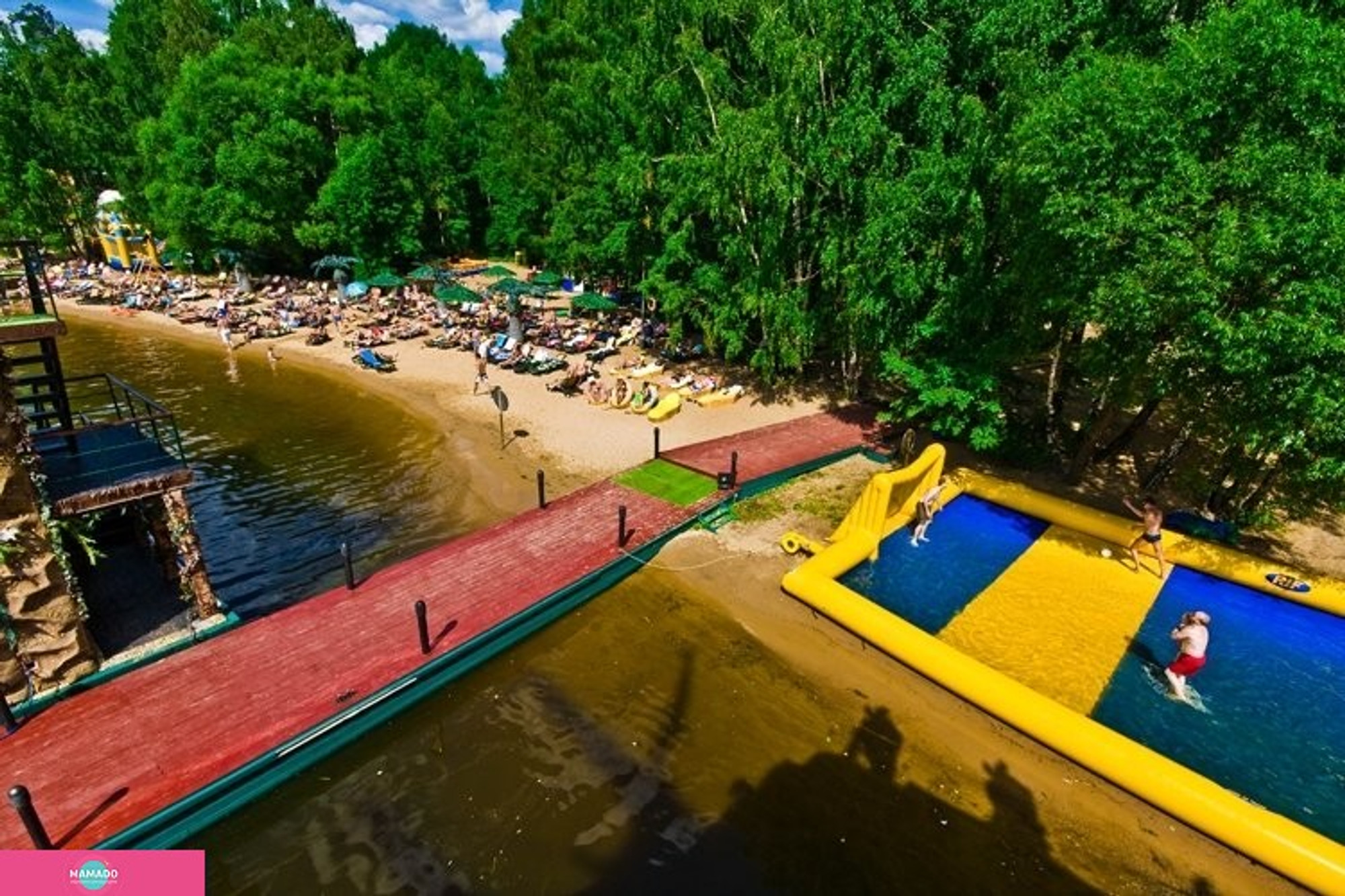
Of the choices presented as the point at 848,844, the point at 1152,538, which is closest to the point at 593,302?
the point at 1152,538

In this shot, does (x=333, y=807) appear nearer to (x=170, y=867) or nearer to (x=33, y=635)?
(x=170, y=867)

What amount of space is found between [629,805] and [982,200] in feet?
51.1

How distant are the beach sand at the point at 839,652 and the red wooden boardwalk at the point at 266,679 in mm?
2575

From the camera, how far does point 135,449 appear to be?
11.9 metres

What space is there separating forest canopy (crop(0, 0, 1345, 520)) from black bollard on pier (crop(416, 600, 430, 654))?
13154 mm

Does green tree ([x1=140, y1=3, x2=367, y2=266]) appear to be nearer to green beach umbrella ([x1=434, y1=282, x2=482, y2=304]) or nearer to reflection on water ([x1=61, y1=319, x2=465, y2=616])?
reflection on water ([x1=61, y1=319, x2=465, y2=616])

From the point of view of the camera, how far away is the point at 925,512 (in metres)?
15.5

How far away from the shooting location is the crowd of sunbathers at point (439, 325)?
27266 mm

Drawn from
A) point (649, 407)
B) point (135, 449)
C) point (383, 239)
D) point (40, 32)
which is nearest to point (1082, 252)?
point (649, 407)

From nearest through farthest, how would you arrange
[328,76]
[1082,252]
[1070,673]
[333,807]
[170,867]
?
[170,867], [333,807], [1070,673], [1082,252], [328,76]

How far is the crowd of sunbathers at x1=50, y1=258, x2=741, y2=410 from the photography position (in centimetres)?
2727

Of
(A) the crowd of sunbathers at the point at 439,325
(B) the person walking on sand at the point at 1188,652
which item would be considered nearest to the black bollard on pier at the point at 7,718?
(A) the crowd of sunbathers at the point at 439,325

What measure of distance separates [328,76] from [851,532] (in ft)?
180

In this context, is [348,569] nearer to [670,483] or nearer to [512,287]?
[670,483]
